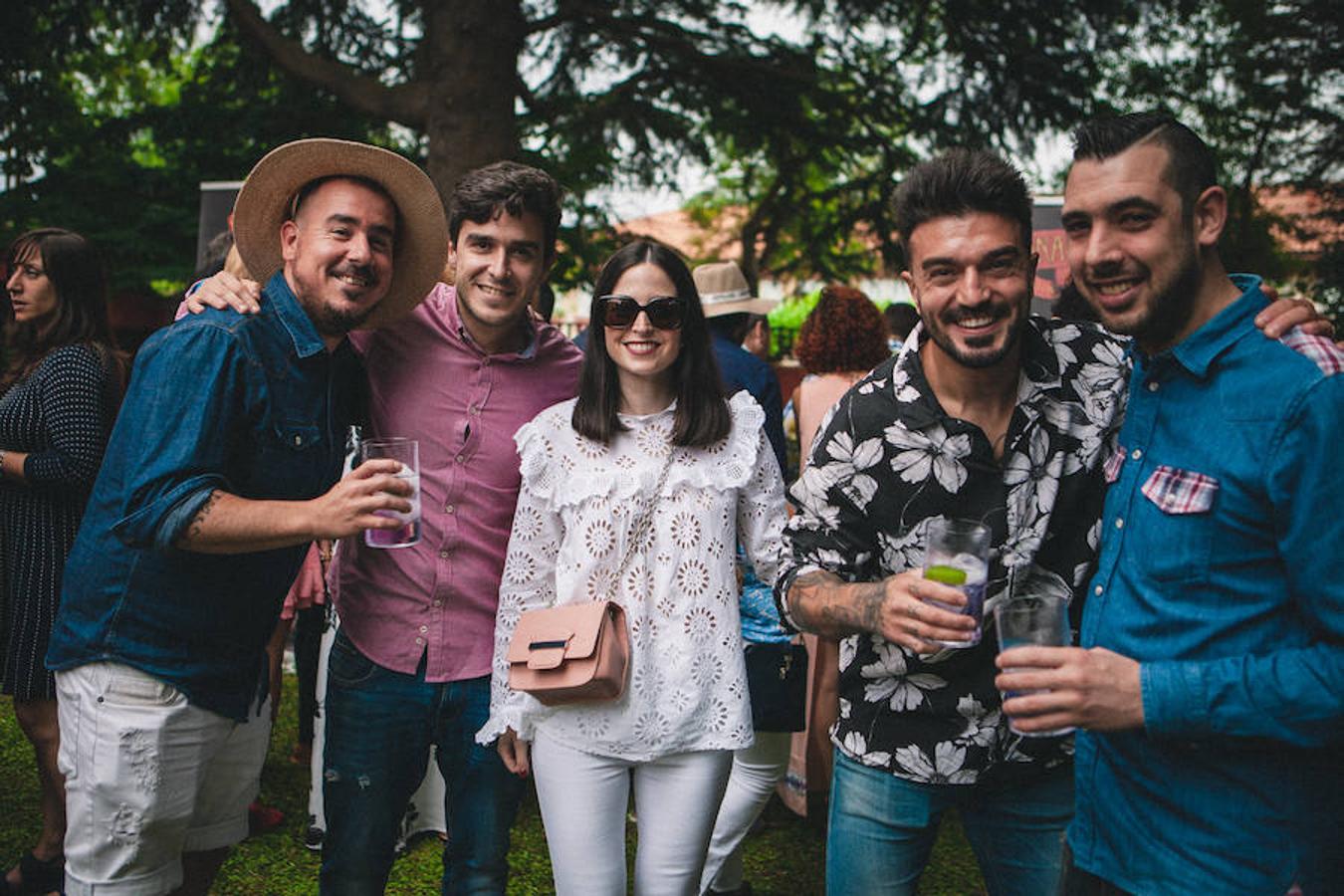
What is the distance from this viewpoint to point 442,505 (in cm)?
291

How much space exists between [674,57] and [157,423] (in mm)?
7367

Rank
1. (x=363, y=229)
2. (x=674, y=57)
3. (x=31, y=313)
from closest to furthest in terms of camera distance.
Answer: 1. (x=363, y=229)
2. (x=31, y=313)
3. (x=674, y=57)

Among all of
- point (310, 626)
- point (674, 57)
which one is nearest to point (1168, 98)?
point (674, 57)

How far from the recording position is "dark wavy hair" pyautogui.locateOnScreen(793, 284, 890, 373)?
4816mm

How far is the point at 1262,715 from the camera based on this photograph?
1662mm

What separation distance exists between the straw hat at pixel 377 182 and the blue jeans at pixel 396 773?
1.10 m

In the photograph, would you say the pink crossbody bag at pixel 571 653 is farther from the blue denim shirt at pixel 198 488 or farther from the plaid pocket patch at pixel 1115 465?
the plaid pocket patch at pixel 1115 465

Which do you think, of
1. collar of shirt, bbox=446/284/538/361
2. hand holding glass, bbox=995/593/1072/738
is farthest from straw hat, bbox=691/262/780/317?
hand holding glass, bbox=995/593/1072/738

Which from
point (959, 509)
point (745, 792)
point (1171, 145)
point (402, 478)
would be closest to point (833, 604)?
point (959, 509)

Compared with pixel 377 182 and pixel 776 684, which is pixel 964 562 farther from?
pixel 377 182

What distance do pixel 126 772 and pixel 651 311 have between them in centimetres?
180

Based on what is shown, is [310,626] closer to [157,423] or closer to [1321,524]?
[157,423]

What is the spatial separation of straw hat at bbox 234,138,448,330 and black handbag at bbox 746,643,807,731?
5.85ft

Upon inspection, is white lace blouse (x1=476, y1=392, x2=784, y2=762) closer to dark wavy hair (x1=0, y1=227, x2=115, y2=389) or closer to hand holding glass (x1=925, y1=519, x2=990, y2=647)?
hand holding glass (x1=925, y1=519, x2=990, y2=647)
